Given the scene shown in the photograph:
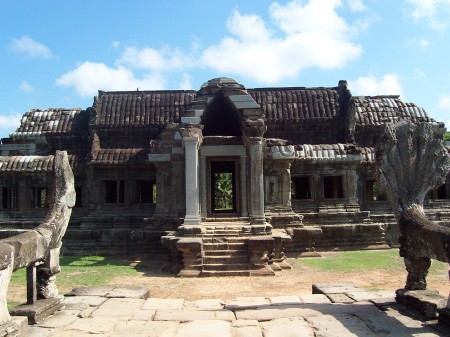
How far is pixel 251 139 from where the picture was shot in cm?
1284

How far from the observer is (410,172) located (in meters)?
6.66

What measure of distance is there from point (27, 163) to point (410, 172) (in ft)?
45.9

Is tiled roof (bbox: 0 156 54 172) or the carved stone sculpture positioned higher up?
tiled roof (bbox: 0 156 54 172)

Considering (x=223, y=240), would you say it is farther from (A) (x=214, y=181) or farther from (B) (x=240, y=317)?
(A) (x=214, y=181)

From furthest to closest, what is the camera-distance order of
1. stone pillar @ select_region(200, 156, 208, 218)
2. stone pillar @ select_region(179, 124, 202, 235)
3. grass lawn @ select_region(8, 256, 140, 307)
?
1. stone pillar @ select_region(200, 156, 208, 218)
2. stone pillar @ select_region(179, 124, 202, 235)
3. grass lawn @ select_region(8, 256, 140, 307)

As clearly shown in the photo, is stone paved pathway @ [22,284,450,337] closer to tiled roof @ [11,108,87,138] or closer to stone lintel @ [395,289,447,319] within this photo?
stone lintel @ [395,289,447,319]

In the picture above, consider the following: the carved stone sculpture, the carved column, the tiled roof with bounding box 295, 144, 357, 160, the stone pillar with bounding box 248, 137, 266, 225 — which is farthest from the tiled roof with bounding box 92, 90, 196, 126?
the carved stone sculpture

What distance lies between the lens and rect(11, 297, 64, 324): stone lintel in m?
5.91

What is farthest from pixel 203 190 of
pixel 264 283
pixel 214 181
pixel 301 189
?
pixel 301 189

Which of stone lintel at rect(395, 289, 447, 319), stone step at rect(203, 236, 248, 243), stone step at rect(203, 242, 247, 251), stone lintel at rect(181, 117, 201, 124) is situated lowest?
stone lintel at rect(395, 289, 447, 319)

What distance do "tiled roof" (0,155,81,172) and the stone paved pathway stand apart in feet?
32.6

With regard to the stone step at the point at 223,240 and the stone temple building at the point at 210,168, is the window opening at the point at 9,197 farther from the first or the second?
the stone step at the point at 223,240

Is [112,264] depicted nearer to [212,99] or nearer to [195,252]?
[195,252]

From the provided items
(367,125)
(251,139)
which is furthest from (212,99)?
(367,125)
